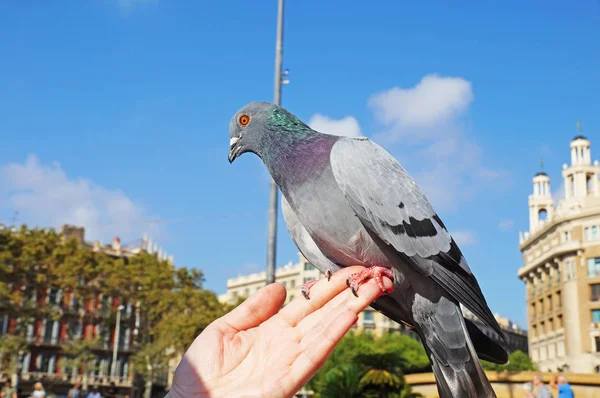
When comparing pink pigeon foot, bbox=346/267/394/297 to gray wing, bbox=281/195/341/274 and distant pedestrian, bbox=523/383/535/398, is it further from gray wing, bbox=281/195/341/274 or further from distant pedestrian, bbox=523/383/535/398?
distant pedestrian, bbox=523/383/535/398

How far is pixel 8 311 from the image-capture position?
39.1 meters

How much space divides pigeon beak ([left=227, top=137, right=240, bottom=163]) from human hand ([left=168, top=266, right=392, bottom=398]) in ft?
3.68

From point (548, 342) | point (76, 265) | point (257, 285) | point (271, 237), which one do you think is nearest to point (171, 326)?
point (76, 265)

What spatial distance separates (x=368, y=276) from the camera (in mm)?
3471

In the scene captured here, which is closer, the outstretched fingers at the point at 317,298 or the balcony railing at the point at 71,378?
the outstretched fingers at the point at 317,298

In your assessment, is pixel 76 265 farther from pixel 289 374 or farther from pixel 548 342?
pixel 548 342

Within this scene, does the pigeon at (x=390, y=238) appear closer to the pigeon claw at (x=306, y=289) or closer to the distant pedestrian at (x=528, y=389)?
the pigeon claw at (x=306, y=289)

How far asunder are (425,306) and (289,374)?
1230 mm

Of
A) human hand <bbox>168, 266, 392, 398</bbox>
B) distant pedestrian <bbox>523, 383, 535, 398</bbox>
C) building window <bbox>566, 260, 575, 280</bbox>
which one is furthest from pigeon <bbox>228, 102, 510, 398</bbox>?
building window <bbox>566, 260, 575, 280</bbox>

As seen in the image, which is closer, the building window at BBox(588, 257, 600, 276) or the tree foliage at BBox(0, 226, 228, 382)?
the tree foliage at BBox(0, 226, 228, 382)

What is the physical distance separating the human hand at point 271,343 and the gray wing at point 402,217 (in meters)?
0.27

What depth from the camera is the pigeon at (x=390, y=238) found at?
11.8 ft

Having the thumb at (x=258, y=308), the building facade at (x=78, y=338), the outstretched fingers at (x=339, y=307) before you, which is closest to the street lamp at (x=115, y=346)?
the building facade at (x=78, y=338)

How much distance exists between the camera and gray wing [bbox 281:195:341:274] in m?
4.07
